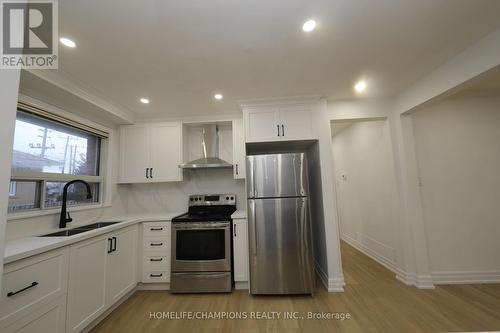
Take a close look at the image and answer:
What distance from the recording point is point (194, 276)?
7.93 ft

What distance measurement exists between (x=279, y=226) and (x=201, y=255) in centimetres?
105

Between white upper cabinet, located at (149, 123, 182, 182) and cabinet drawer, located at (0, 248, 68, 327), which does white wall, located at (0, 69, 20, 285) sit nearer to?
cabinet drawer, located at (0, 248, 68, 327)

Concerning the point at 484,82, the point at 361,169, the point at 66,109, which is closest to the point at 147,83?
the point at 66,109

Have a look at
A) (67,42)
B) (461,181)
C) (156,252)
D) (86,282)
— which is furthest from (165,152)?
(461,181)

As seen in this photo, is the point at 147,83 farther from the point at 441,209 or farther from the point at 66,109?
the point at 441,209

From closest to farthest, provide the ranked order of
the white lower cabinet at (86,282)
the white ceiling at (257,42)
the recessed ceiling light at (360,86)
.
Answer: the white ceiling at (257,42) < the white lower cabinet at (86,282) < the recessed ceiling light at (360,86)

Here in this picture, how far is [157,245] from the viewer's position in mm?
2529

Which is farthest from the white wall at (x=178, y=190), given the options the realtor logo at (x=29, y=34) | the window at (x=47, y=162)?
the realtor logo at (x=29, y=34)

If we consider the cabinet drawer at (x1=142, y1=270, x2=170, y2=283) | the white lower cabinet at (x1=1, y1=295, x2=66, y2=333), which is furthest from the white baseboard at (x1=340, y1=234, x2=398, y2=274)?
the white lower cabinet at (x1=1, y1=295, x2=66, y2=333)

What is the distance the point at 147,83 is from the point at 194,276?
2.31m

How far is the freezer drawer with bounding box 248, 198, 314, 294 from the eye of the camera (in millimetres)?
2275

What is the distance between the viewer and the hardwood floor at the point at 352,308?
1778 millimetres

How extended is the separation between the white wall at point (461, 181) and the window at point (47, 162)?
4391 millimetres

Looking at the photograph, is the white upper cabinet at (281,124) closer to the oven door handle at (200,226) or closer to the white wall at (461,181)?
the oven door handle at (200,226)
